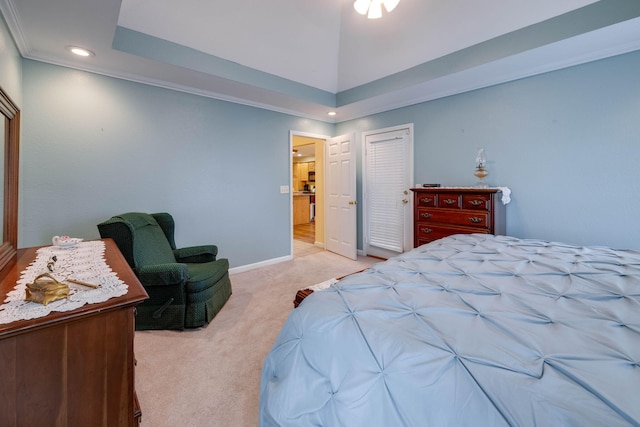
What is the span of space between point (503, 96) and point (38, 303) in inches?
165

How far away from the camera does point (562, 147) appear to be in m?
2.88

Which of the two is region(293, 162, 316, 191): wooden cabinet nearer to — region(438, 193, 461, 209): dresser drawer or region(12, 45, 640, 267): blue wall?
region(12, 45, 640, 267): blue wall

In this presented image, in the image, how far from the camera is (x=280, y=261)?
14.7 feet

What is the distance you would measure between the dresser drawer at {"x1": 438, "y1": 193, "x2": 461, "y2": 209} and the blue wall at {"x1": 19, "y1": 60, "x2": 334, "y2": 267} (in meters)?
2.32

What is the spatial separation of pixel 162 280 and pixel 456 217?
3011 mm

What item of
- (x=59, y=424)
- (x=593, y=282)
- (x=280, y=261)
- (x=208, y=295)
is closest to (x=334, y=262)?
(x=280, y=261)

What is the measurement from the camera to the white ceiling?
7.36 feet

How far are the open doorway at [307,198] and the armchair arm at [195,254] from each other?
1822mm

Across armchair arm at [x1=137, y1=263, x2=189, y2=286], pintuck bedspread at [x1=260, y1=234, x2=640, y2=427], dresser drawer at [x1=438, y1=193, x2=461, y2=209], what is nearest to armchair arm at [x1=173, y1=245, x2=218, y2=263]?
armchair arm at [x1=137, y1=263, x2=189, y2=286]

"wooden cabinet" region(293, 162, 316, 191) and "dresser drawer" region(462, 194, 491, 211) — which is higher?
"wooden cabinet" region(293, 162, 316, 191)

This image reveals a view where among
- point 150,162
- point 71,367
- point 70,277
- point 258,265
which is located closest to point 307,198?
point 258,265

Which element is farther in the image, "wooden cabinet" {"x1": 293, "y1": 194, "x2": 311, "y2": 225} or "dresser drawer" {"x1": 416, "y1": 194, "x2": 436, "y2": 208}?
"wooden cabinet" {"x1": 293, "y1": 194, "x2": 311, "y2": 225}

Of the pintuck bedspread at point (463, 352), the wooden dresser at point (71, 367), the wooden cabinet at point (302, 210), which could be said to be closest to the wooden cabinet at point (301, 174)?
the wooden cabinet at point (302, 210)

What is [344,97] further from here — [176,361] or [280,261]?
[176,361]
